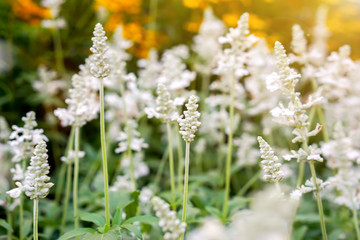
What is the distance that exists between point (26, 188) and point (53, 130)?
11.7 feet

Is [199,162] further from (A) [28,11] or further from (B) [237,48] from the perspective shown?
(A) [28,11]

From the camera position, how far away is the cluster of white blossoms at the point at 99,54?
2.20 meters

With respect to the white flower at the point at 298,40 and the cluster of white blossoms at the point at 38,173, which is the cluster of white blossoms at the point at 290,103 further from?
the cluster of white blossoms at the point at 38,173

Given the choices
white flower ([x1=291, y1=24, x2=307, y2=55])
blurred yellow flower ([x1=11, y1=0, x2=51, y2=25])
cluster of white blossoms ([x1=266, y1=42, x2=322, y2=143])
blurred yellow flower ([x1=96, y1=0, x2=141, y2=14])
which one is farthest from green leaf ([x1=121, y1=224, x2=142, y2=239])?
blurred yellow flower ([x1=96, y1=0, x2=141, y2=14])

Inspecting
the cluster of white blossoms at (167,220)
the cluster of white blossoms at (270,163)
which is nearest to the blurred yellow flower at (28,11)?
the cluster of white blossoms at (270,163)

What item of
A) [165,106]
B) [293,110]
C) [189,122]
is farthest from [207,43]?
[189,122]

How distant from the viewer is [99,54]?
2213 mm

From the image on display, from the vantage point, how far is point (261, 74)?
452cm

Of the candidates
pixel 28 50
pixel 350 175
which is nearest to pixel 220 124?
pixel 350 175

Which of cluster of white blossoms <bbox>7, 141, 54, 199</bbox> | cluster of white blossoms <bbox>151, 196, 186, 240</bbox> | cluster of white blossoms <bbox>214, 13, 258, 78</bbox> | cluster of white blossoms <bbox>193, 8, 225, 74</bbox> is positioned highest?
cluster of white blossoms <bbox>193, 8, 225, 74</bbox>

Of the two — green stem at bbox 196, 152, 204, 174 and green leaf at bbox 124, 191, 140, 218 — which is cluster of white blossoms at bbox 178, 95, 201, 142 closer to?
green leaf at bbox 124, 191, 140, 218

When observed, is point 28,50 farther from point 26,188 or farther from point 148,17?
point 26,188

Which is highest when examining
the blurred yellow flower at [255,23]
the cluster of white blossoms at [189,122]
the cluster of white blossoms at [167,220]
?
the blurred yellow flower at [255,23]

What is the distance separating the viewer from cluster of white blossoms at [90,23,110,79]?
2201 mm
